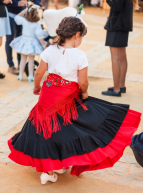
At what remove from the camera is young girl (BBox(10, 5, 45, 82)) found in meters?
5.11

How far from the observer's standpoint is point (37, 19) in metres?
5.14

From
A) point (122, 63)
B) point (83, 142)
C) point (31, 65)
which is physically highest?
point (83, 142)

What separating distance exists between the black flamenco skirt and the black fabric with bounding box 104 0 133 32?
213 cm

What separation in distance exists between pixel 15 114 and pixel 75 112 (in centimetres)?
170

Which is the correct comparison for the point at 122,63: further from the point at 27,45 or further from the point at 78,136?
the point at 78,136

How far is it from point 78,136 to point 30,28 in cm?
331

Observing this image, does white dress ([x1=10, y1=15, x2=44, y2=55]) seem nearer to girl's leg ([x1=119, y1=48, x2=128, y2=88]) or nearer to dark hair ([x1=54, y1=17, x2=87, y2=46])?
girl's leg ([x1=119, y1=48, x2=128, y2=88])

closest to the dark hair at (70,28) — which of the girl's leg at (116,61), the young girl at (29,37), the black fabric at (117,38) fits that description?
the black fabric at (117,38)

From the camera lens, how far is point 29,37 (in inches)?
208

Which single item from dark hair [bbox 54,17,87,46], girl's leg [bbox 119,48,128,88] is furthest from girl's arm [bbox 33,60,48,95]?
girl's leg [bbox 119,48,128,88]

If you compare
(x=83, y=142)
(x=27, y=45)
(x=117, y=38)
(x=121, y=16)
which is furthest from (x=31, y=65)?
(x=83, y=142)

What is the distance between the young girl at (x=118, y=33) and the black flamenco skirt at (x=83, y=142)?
211 cm

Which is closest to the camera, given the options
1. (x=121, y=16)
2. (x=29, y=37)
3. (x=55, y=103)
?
(x=55, y=103)

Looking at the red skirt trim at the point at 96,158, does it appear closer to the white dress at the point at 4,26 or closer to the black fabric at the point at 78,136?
the black fabric at the point at 78,136
